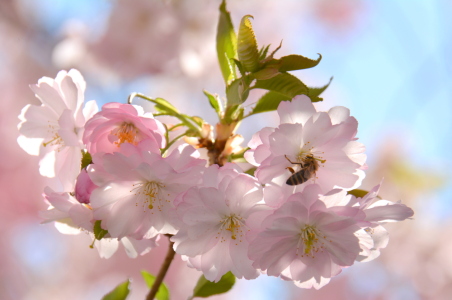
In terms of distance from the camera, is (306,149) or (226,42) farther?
(226,42)

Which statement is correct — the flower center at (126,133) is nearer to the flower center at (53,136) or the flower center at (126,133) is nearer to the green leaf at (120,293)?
the flower center at (53,136)

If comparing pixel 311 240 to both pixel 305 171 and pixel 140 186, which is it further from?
pixel 140 186

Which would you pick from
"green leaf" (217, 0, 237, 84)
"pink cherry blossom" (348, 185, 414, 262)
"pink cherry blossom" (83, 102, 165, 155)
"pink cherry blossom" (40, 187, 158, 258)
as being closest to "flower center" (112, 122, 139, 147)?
"pink cherry blossom" (83, 102, 165, 155)

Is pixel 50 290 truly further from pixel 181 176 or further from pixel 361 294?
pixel 181 176

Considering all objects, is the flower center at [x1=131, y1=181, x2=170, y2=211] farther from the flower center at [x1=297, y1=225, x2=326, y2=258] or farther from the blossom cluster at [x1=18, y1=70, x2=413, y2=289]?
the flower center at [x1=297, y1=225, x2=326, y2=258]

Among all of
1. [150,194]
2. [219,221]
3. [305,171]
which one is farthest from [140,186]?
[305,171]

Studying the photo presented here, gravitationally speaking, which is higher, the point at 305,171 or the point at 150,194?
the point at 305,171

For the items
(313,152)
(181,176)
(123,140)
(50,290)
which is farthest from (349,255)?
(50,290)
